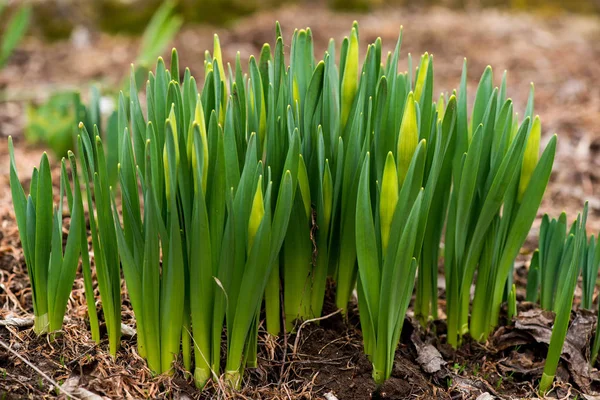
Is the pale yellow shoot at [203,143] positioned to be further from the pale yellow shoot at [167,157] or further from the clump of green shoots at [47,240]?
the clump of green shoots at [47,240]

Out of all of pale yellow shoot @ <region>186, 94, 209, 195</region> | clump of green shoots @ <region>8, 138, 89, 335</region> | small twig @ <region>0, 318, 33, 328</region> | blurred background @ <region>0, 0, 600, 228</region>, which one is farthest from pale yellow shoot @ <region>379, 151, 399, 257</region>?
blurred background @ <region>0, 0, 600, 228</region>

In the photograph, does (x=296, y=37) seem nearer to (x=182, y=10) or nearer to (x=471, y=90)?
(x=471, y=90)

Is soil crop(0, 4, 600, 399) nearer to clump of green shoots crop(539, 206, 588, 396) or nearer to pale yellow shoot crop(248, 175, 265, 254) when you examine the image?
clump of green shoots crop(539, 206, 588, 396)

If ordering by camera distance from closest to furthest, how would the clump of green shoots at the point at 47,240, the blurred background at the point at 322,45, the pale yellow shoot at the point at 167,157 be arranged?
the pale yellow shoot at the point at 167,157 < the clump of green shoots at the point at 47,240 < the blurred background at the point at 322,45

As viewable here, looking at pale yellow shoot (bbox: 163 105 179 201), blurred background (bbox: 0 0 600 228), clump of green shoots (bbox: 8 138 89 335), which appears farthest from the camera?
blurred background (bbox: 0 0 600 228)

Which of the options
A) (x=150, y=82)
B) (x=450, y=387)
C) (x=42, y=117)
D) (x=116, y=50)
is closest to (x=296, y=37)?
(x=150, y=82)

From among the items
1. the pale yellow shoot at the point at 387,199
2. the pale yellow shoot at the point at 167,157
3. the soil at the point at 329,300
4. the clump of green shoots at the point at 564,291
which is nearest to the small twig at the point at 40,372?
the soil at the point at 329,300
